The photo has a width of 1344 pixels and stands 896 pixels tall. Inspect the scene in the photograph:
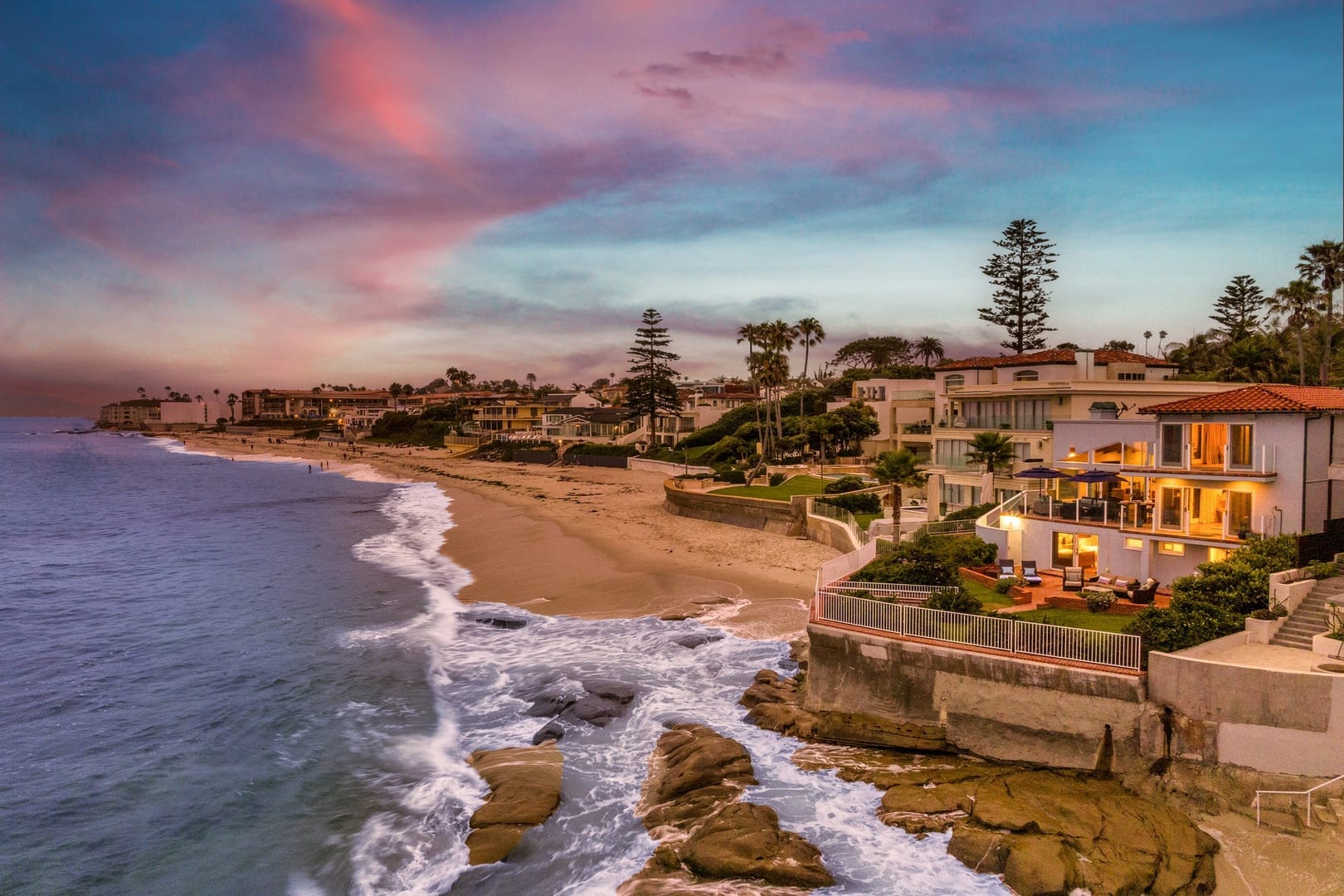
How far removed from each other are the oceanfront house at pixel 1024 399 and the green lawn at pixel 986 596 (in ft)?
39.9

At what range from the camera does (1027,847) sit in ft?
44.7

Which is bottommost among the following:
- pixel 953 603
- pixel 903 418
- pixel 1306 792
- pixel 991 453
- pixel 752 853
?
pixel 752 853

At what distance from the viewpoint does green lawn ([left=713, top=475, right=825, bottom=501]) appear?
1949 inches

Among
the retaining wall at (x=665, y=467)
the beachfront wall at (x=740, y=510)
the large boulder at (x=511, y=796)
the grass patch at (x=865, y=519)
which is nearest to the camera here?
the large boulder at (x=511, y=796)

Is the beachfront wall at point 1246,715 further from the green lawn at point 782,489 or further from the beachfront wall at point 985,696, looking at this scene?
the green lawn at point 782,489

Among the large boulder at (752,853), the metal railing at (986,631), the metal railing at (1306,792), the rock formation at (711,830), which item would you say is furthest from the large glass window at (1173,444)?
the large boulder at (752,853)

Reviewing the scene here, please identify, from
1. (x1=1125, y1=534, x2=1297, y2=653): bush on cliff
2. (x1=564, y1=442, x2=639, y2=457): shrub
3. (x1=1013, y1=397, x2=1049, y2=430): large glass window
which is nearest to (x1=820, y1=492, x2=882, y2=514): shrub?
(x1=1013, y1=397, x2=1049, y2=430): large glass window

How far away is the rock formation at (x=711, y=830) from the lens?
13617 millimetres

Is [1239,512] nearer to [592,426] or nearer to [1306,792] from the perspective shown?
[1306,792]

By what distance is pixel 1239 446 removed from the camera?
22.1 m

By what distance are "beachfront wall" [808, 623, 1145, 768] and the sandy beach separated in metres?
8.01

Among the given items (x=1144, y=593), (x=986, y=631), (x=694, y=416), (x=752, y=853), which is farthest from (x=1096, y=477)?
(x=694, y=416)

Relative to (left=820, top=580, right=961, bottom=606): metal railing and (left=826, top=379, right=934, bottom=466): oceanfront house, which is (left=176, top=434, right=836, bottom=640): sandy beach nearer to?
(left=820, top=580, right=961, bottom=606): metal railing

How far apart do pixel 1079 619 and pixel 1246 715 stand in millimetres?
5439
